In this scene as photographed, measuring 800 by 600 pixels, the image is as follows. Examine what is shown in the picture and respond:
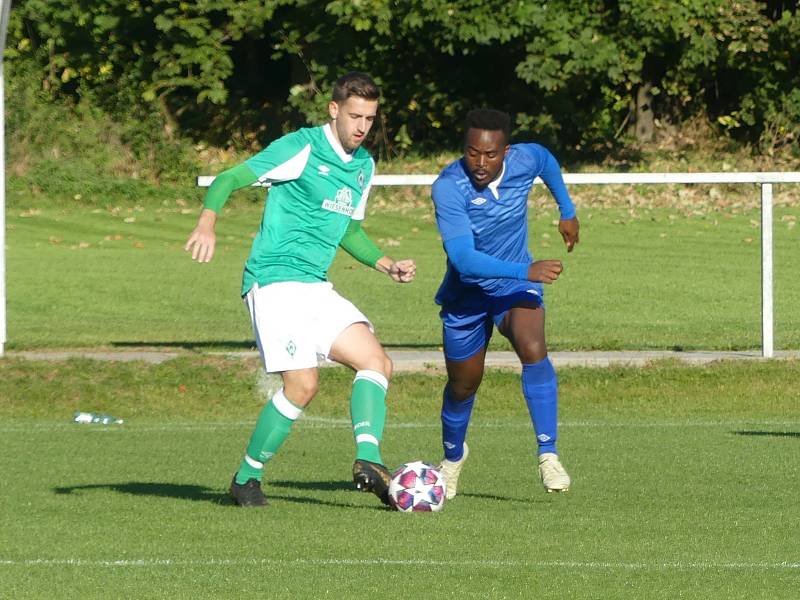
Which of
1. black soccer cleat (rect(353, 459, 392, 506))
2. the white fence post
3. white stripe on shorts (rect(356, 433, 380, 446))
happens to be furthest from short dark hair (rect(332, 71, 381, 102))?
the white fence post

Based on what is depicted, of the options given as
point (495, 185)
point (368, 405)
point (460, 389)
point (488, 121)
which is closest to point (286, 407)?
point (368, 405)

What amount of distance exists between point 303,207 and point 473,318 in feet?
3.75

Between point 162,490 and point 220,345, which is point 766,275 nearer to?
point 220,345

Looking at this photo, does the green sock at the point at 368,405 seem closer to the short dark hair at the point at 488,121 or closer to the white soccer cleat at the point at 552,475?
the white soccer cleat at the point at 552,475

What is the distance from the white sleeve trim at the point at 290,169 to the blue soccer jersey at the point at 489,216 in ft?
2.37

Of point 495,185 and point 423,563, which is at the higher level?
point 495,185

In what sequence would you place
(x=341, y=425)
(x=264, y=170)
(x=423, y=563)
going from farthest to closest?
(x=341, y=425) → (x=264, y=170) → (x=423, y=563)

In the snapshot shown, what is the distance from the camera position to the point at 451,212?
8.44m

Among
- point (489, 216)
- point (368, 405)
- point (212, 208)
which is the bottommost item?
point (368, 405)

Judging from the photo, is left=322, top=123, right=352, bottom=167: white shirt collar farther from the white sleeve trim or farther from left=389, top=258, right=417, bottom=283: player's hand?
left=389, top=258, right=417, bottom=283: player's hand

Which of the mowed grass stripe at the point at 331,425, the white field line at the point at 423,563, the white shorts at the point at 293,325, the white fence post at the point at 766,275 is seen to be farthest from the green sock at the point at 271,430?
the white fence post at the point at 766,275

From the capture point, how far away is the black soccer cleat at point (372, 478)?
26.1 feet

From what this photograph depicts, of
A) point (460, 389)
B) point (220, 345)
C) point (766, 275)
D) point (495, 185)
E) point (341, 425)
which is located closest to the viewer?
point (495, 185)

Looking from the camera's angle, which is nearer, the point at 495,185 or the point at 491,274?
the point at 491,274
